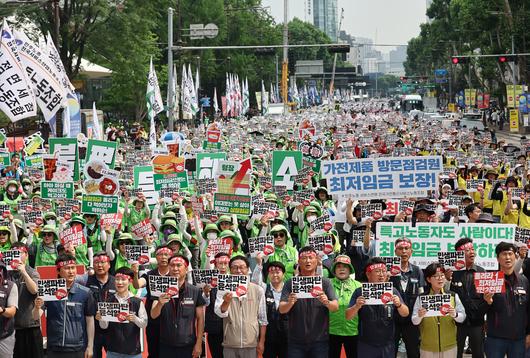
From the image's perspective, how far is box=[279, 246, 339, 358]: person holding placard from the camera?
29.6 ft

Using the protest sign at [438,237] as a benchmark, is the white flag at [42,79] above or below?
above

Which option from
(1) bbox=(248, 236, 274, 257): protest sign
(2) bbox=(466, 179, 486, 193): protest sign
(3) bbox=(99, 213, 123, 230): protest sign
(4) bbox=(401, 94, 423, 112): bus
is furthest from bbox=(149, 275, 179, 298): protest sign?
(4) bbox=(401, 94, 423, 112): bus

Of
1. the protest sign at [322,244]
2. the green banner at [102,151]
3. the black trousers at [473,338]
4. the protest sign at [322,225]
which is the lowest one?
the black trousers at [473,338]

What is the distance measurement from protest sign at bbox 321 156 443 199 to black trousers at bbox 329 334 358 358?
3.19 metres

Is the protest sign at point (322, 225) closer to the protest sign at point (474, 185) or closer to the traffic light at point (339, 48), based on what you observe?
the protest sign at point (474, 185)

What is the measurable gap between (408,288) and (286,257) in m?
1.66

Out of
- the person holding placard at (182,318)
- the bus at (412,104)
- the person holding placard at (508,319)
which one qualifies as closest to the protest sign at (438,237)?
the person holding placard at (508,319)

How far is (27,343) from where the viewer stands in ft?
33.1

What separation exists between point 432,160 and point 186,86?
31.4 meters

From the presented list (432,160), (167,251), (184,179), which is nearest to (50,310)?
(167,251)

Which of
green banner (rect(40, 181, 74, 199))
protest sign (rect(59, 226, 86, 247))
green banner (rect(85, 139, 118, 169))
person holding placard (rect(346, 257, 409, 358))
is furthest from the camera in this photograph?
green banner (rect(85, 139, 118, 169))

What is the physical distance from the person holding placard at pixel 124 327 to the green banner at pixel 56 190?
7.29 metres

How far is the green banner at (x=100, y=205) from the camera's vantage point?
1419cm

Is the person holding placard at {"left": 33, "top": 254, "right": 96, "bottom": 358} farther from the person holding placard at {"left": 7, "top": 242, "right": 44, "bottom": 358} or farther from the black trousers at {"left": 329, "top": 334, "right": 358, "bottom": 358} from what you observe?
the black trousers at {"left": 329, "top": 334, "right": 358, "bottom": 358}
